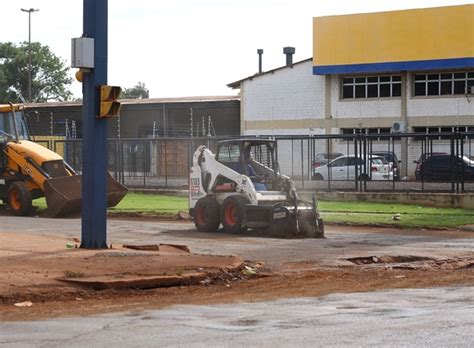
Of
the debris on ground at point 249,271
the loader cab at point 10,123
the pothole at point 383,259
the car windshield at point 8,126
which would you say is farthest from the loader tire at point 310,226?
the car windshield at point 8,126

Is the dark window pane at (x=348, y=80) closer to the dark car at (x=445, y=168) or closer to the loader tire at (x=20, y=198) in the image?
Result: the dark car at (x=445, y=168)

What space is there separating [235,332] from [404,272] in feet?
22.0

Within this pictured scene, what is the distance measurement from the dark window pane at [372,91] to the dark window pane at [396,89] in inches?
41.2

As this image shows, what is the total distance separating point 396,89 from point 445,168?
26.8m

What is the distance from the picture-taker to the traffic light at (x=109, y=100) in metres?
17.1

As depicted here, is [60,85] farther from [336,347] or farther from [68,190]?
[336,347]

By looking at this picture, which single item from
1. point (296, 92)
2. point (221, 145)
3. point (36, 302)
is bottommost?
point (36, 302)

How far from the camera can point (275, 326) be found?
1003 cm

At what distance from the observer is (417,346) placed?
8.77 meters

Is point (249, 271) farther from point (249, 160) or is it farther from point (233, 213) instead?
point (249, 160)

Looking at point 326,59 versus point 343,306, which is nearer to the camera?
point 343,306

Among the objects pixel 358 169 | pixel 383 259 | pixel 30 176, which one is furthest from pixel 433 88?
pixel 383 259

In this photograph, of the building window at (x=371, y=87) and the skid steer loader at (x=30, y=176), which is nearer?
the skid steer loader at (x=30, y=176)

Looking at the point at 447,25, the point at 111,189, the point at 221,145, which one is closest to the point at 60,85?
the point at 447,25
